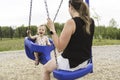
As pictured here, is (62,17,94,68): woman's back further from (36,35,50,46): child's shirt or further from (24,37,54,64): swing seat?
(36,35,50,46): child's shirt

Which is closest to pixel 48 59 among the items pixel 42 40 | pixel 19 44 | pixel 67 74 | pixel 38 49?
pixel 38 49

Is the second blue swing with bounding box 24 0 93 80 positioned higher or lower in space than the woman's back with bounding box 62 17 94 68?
lower

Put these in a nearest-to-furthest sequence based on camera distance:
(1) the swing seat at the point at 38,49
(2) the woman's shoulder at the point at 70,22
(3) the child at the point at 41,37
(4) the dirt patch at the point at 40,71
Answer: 1. (2) the woman's shoulder at the point at 70,22
2. (1) the swing seat at the point at 38,49
3. (3) the child at the point at 41,37
4. (4) the dirt patch at the point at 40,71

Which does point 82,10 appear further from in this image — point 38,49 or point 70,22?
point 38,49

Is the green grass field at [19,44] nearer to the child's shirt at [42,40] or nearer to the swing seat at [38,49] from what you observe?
the child's shirt at [42,40]

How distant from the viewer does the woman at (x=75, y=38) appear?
4801 mm

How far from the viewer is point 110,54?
12836 mm

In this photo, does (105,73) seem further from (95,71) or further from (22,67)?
(22,67)

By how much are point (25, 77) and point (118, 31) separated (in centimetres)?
1399

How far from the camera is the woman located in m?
4.80

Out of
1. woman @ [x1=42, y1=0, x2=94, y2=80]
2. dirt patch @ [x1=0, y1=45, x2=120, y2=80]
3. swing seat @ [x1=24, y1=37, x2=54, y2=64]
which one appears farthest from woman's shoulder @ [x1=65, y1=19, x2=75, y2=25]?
dirt patch @ [x1=0, y1=45, x2=120, y2=80]

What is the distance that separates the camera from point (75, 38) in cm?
491

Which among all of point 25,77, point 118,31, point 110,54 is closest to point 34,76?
point 25,77

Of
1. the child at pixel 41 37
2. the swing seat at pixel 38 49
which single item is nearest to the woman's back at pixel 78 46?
the swing seat at pixel 38 49
